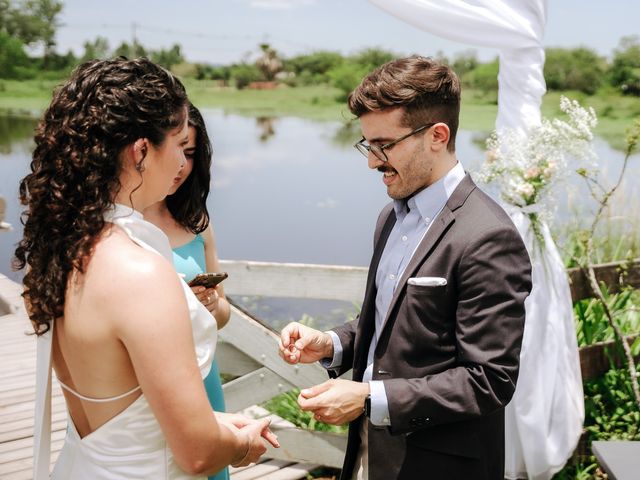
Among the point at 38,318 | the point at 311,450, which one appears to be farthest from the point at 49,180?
the point at 311,450

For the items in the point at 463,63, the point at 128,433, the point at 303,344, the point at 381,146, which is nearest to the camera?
the point at 128,433

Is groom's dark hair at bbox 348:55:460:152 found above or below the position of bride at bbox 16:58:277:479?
above

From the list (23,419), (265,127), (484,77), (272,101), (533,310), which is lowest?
(265,127)

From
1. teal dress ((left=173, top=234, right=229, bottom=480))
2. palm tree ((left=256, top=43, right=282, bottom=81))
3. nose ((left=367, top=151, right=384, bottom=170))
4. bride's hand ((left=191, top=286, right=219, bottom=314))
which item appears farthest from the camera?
palm tree ((left=256, top=43, right=282, bottom=81))

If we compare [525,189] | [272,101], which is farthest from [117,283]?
[272,101]

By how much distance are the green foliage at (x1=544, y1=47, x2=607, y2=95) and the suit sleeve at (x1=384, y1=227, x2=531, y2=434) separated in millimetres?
28078

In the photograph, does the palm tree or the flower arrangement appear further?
the palm tree

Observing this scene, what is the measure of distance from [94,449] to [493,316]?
0.99m

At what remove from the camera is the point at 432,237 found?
5.76 feet

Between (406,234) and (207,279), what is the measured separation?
658 mm

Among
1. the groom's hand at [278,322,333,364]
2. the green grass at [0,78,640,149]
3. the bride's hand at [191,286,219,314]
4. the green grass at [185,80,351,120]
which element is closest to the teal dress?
the bride's hand at [191,286,219,314]

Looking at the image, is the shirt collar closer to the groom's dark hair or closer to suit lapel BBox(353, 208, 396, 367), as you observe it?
the groom's dark hair

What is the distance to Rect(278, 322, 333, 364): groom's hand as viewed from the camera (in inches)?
80.2

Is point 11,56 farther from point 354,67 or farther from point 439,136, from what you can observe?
point 439,136
